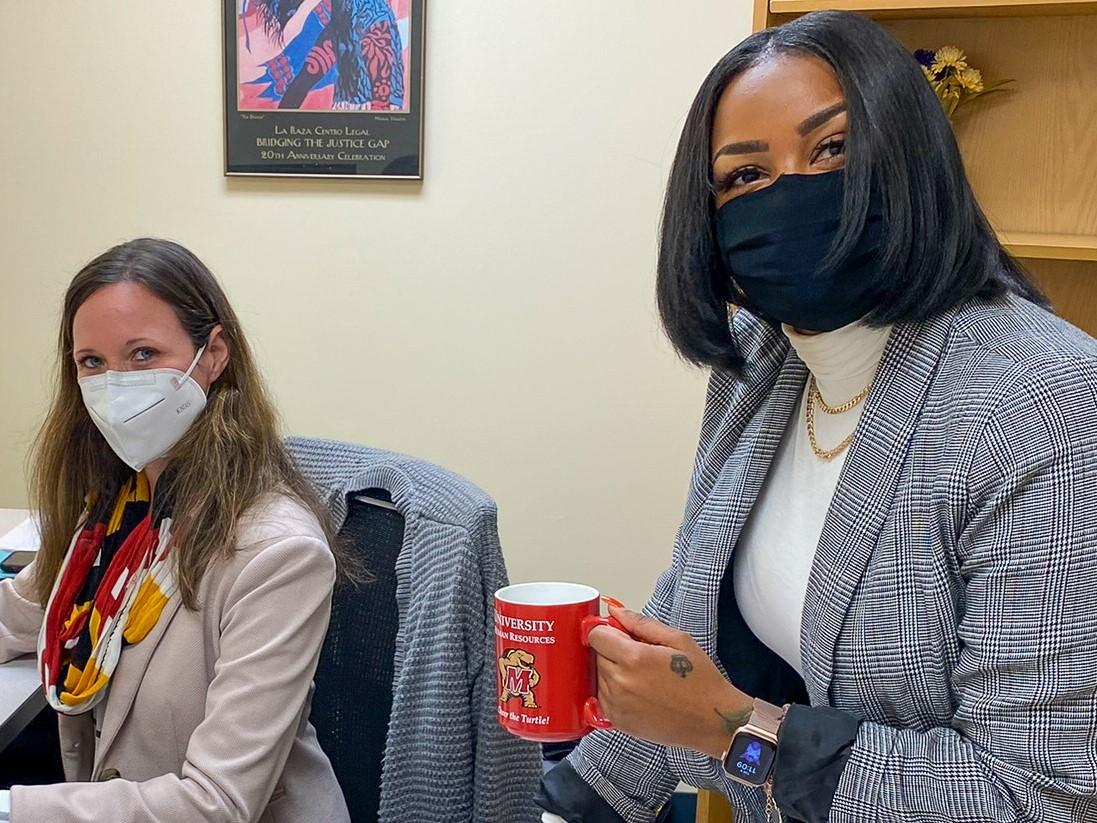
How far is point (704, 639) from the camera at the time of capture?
3.25ft

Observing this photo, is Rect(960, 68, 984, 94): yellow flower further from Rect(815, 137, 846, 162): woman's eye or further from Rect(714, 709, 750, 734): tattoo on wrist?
Rect(714, 709, 750, 734): tattoo on wrist

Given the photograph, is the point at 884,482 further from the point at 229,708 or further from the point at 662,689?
the point at 229,708

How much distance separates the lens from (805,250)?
85cm

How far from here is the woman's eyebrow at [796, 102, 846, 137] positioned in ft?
2.72

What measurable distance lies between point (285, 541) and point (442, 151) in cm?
124

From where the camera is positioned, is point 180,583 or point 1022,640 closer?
point 1022,640

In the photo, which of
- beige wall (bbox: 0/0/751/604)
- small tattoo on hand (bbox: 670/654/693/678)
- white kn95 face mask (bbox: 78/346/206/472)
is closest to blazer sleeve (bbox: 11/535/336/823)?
white kn95 face mask (bbox: 78/346/206/472)

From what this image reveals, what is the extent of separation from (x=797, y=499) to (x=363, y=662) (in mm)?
586

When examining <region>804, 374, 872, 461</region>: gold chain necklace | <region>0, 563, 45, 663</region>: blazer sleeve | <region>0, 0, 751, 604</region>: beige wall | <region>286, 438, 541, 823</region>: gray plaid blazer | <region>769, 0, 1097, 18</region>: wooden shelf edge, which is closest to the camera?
<region>804, 374, 872, 461</region>: gold chain necklace

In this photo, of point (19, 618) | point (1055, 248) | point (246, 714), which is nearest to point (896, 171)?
point (246, 714)

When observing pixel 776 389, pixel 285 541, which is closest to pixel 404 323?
pixel 285 541

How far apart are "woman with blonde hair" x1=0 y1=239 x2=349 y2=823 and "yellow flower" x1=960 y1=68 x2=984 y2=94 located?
49.0 inches

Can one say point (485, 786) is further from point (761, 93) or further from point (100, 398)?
point (761, 93)

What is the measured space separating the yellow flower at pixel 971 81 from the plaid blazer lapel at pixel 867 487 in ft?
3.37
